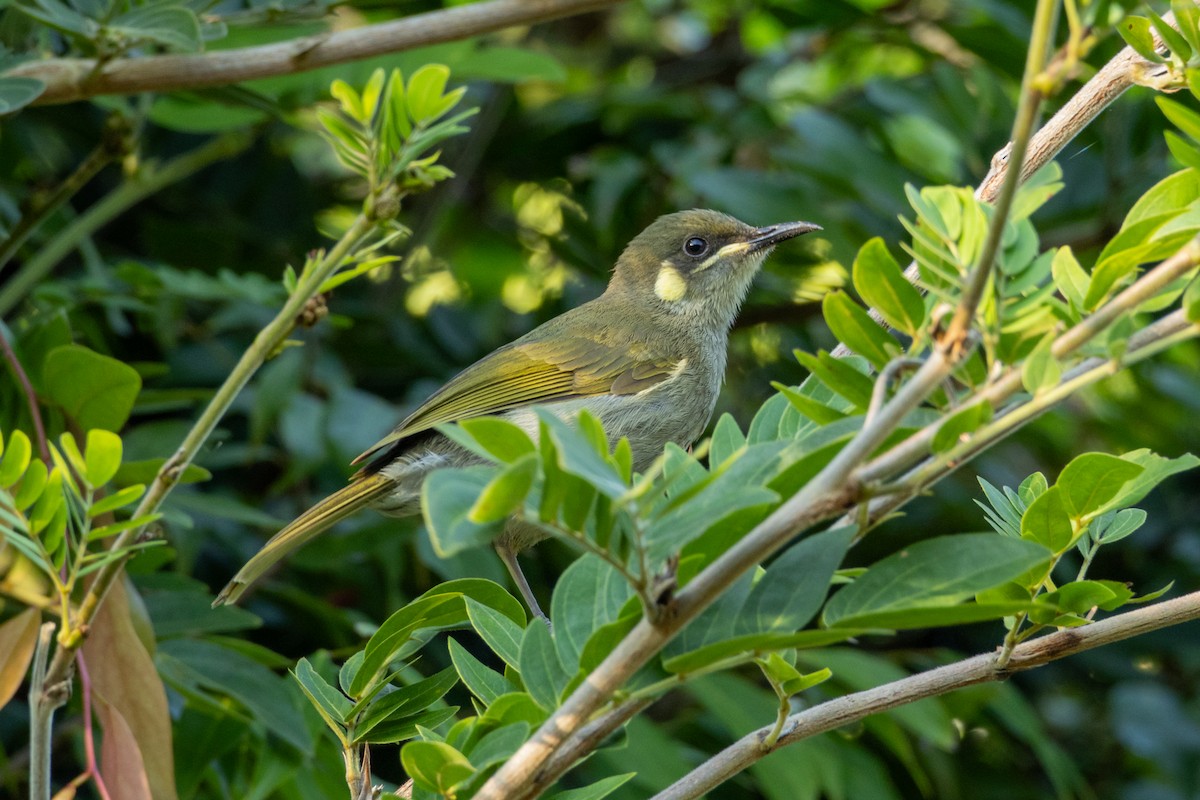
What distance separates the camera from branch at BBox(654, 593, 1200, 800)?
1741 mm

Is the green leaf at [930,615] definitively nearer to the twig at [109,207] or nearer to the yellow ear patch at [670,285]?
the twig at [109,207]

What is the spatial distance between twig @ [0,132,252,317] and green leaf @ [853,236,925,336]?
2.73m

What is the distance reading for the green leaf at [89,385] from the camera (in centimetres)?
262

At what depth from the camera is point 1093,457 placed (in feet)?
5.73

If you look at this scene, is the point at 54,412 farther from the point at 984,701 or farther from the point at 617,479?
the point at 984,701

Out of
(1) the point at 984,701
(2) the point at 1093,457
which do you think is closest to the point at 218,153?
(1) the point at 984,701

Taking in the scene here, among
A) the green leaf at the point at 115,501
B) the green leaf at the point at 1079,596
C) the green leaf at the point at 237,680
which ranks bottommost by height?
the green leaf at the point at 237,680

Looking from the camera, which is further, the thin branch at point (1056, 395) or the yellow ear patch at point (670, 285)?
the yellow ear patch at point (670, 285)

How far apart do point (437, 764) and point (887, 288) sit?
30.1 inches

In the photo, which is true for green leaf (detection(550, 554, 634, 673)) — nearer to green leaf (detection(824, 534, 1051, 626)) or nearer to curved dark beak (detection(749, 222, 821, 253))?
green leaf (detection(824, 534, 1051, 626))

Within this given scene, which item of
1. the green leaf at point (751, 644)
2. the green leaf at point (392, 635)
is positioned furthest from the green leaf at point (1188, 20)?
the green leaf at point (392, 635)

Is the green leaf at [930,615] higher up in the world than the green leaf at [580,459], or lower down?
lower down

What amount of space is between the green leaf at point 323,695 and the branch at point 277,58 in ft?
5.58

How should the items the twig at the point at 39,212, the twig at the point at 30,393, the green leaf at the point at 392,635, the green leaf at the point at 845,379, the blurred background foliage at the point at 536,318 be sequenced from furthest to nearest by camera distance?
the blurred background foliage at the point at 536,318 < the twig at the point at 39,212 < the twig at the point at 30,393 < the green leaf at the point at 392,635 < the green leaf at the point at 845,379
